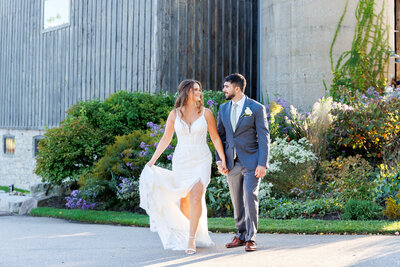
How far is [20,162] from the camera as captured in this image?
716 inches

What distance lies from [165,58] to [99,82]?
2.48 m

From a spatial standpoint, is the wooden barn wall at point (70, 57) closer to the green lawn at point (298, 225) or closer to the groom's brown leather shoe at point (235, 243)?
the green lawn at point (298, 225)

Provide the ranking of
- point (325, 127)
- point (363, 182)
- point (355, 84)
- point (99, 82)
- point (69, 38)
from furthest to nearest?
point (69, 38), point (99, 82), point (355, 84), point (325, 127), point (363, 182)

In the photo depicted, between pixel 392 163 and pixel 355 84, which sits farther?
pixel 355 84

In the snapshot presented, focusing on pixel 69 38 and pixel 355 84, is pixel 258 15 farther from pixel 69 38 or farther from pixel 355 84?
pixel 69 38

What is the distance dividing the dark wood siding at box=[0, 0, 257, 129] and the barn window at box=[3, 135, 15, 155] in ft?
2.37

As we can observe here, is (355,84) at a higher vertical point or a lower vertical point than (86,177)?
higher

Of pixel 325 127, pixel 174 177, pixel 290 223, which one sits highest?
pixel 325 127

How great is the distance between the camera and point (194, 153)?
6043 millimetres

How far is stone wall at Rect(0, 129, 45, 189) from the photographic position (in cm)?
1761

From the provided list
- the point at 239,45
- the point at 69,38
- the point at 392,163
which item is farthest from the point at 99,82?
the point at 392,163

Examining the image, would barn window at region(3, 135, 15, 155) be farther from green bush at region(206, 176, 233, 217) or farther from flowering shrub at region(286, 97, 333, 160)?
flowering shrub at region(286, 97, 333, 160)

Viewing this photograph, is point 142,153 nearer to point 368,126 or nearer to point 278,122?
point 278,122

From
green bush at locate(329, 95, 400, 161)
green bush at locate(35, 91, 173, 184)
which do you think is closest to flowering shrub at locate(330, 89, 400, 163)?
green bush at locate(329, 95, 400, 161)
